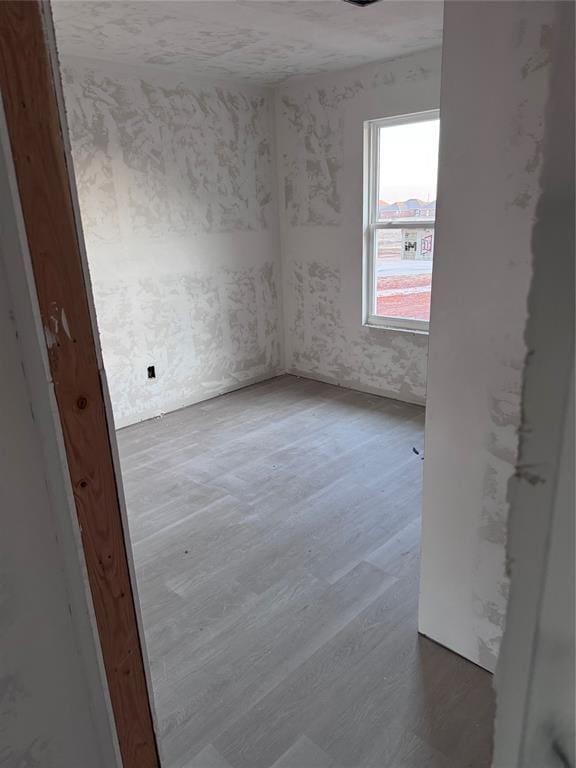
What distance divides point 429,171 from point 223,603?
3115 mm

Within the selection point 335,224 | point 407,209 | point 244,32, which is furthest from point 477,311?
point 335,224

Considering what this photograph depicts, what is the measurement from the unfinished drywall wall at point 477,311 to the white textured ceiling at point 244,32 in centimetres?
166

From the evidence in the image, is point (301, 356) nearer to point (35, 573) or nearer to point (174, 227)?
point (174, 227)

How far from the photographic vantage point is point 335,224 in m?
4.28

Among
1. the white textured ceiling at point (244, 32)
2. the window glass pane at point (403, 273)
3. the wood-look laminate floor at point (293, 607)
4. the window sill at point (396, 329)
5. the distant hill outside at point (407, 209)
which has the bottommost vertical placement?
the wood-look laminate floor at point (293, 607)

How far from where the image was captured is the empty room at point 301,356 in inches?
50.3

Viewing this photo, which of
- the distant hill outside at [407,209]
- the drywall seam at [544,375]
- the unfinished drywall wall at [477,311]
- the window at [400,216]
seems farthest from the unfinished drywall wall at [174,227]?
the drywall seam at [544,375]

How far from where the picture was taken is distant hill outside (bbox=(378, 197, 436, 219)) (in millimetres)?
3783

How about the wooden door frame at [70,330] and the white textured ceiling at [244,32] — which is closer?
the wooden door frame at [70,330]

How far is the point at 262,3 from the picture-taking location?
2.48 metres

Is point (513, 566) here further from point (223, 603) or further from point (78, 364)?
point (223, 603)

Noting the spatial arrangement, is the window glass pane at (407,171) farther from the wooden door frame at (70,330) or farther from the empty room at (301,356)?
the wooden door frame at (70,330)

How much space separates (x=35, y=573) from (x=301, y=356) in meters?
4.06

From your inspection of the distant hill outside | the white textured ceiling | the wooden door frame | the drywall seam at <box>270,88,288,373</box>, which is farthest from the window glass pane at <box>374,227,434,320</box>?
the wooden door frame
